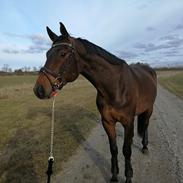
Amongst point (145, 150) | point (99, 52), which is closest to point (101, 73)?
point (99, 52)

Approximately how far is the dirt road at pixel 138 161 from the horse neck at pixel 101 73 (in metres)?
1.66

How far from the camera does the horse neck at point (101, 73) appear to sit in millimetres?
4095

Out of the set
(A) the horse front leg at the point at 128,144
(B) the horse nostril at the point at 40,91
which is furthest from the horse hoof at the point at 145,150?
(B) the horse nostril at the point at 40,91

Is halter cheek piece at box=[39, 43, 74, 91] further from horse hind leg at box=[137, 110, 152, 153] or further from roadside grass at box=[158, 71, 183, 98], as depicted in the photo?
roadside grass at box=[158, 71, 183, 98]

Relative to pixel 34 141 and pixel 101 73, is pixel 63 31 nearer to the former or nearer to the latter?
pixel 101 73

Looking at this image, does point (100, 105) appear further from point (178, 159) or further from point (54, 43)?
point (178, 159)

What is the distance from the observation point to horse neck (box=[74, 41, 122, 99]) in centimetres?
409

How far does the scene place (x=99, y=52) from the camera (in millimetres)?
4219

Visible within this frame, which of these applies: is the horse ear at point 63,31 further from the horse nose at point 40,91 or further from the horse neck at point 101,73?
the horse nose at point 40,91

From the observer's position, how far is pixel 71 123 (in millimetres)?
9578

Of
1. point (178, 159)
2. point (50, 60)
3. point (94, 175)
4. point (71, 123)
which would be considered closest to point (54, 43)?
point (50, 60)

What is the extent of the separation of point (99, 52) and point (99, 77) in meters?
0.37

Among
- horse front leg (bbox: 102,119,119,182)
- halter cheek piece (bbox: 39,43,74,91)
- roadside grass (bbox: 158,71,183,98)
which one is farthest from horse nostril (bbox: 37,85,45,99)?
roadside grass (bbox: 158,71,183,98)

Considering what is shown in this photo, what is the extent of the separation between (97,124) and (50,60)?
20.6 ft
